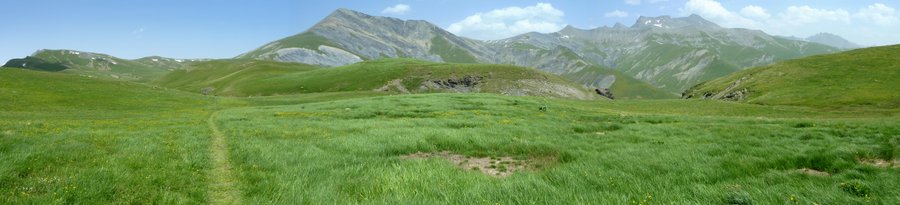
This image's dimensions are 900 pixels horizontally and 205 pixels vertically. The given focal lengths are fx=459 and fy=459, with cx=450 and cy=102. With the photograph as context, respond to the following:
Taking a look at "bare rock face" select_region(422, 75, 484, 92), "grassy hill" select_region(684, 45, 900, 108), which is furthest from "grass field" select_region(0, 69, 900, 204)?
"bare rock face" select_region(422, 75, 484, 92)

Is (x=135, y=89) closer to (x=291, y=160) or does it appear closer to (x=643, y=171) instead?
(x=291, y=160)

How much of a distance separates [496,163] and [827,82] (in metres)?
85.6

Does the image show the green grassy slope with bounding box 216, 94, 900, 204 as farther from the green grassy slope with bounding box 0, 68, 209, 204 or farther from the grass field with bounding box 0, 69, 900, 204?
the green grassy slope with bounding box 0, 68, 209, 204

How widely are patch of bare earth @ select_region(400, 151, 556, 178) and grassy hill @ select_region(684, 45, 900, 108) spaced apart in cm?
6155

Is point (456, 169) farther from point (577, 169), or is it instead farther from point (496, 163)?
point (577, 169)

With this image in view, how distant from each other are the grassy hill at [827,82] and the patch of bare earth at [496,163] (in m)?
61.5

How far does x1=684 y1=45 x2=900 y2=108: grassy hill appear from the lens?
6235 centimetres

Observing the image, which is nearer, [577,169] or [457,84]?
[577,169]

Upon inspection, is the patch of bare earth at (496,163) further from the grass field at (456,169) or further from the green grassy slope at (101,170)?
the green grassy slope at (101,170)

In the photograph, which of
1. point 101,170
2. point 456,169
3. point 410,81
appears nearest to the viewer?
point 101,170

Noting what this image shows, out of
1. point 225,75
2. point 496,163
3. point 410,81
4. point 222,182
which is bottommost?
point 496,163

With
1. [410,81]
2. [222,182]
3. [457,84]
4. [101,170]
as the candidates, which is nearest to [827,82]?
[457,84]

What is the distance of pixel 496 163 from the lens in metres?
16.8

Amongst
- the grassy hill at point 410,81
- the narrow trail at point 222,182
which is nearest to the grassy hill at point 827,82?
the grassy hill at point 410,81
